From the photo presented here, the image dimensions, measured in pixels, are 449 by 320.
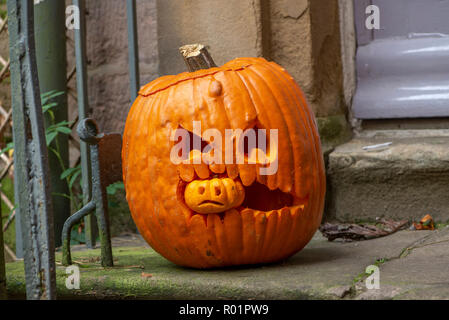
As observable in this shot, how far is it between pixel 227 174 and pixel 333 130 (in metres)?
0.95

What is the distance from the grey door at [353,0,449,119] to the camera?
2420 millimetres

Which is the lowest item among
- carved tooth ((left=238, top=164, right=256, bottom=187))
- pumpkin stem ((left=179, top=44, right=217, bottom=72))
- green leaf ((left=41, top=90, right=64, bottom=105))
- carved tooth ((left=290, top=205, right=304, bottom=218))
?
carved tooth ((left=290, top=205, right=304, bottom=218))

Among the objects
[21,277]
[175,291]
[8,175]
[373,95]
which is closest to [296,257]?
[175,291]

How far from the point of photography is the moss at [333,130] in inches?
91.7

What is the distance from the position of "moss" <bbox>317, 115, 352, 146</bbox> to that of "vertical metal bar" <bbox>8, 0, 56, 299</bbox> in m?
1.39

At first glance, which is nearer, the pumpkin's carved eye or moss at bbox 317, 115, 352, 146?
the pumpkin's carved eye

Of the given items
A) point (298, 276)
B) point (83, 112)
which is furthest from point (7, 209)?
point (298, 276)

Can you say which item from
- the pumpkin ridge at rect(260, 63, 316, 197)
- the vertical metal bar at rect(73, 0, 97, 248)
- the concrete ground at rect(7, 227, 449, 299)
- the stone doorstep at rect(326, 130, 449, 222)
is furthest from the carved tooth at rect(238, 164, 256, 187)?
the vertical metal bar at rect(73, 0, 97, 248)

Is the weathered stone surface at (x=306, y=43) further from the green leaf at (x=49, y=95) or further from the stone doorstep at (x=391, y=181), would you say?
the green leaf at (x=49, y=95)

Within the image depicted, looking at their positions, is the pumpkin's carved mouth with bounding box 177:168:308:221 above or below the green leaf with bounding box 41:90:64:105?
below

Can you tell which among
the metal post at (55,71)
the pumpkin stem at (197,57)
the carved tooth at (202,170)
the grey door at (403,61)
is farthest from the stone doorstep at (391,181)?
the metal post at (55,71)

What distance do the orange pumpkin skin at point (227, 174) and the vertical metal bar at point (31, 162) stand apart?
1.59 ft

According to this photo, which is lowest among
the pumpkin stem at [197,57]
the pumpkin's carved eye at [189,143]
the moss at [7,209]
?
the moss at [7,209]

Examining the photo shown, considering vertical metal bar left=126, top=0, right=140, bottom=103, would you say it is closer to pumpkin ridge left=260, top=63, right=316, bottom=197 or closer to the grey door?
pumpkin ridge left=260, top=63, right=316, bottom=197
